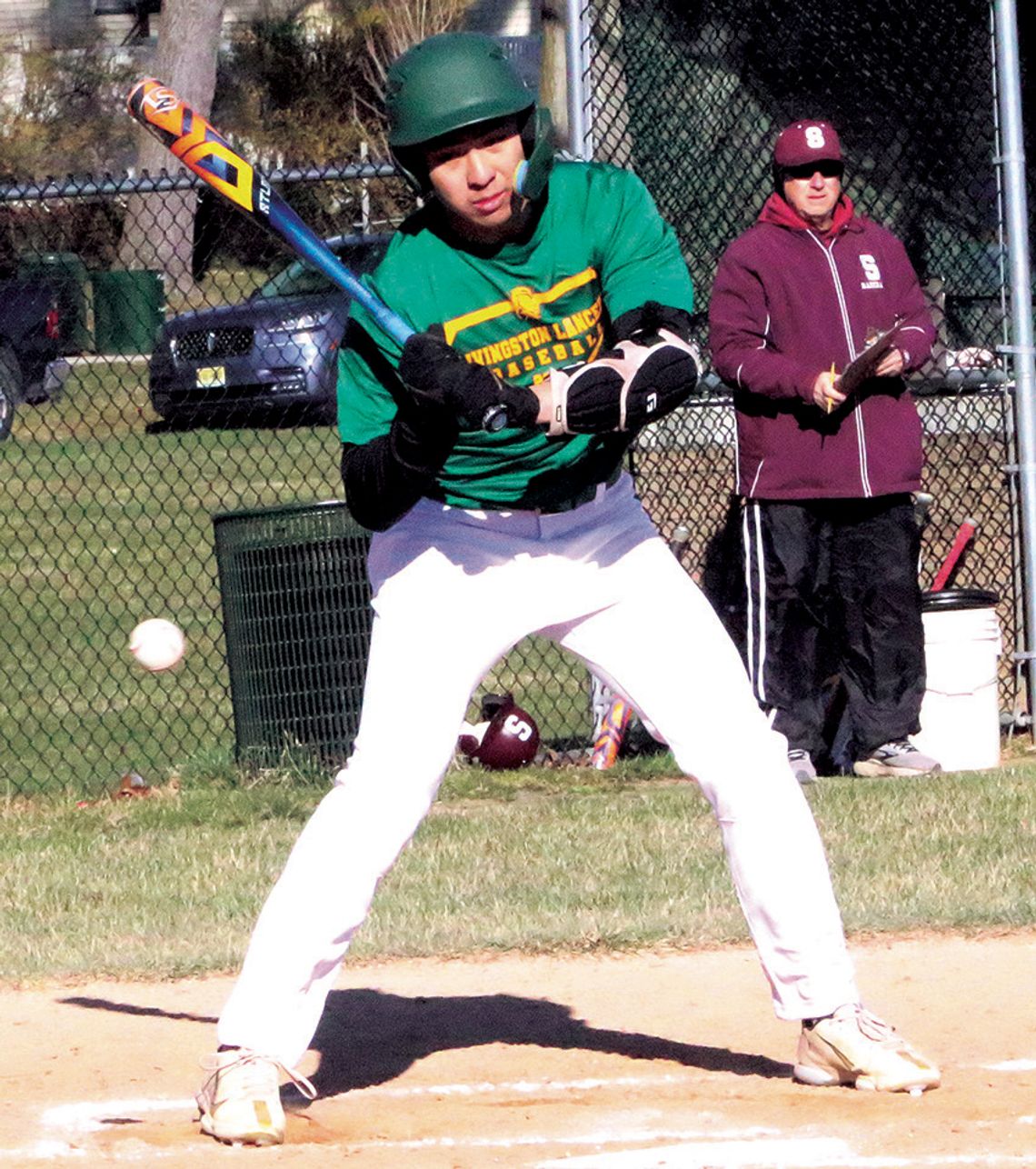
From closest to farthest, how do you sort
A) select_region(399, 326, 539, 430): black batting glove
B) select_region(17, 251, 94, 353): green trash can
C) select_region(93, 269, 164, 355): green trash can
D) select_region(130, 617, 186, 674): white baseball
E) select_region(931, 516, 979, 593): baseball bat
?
select_region(399, 326, 539, 430): black batting glove, select_region(130, 617, 186, 674): white baseball, select_region(931, 516, 979, 593): baseball bat, select_region(93, 269, 164, 355): green trash can, select_region(17, 251, 94, 353): green trash can

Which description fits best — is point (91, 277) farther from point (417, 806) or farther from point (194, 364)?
point (417, 806)

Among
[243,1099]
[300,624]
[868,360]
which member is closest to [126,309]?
[300,624]

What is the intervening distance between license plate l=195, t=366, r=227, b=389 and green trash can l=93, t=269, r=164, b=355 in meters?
0.92

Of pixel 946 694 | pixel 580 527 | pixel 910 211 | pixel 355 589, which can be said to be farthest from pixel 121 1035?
pixel 910 211

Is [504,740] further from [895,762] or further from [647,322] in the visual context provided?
[647,322]

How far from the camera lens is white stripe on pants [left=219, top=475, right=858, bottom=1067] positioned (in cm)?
384

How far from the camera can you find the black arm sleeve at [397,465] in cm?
367

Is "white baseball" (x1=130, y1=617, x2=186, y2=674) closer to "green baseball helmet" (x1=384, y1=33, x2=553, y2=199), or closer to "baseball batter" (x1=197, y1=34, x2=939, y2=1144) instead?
"baseball batter" (x1=197, y1=34, x2=939, y2=1144)

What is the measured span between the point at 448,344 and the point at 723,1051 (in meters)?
1.65

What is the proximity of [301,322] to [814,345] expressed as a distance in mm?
4524

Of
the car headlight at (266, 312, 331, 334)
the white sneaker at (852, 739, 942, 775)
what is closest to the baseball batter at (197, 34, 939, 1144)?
the white sneaker at (852, 739, 942, 775)

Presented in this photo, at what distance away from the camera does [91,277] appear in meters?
11.4

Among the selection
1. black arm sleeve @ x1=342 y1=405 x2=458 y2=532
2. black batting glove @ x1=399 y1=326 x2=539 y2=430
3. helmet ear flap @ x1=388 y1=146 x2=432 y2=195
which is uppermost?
helmet ear flap @ x1=388 y1=146 x2=432 y2=195

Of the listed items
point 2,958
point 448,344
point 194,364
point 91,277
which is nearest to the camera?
point 448,344
